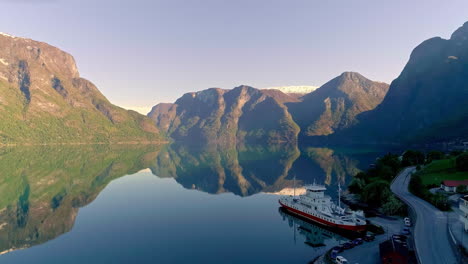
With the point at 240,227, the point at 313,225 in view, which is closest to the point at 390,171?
the point at 313,225

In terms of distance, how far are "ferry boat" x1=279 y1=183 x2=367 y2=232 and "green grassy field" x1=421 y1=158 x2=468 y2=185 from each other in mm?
47152

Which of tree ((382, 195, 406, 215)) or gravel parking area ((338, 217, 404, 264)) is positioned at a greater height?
tree ((382, 195, 406, 215))

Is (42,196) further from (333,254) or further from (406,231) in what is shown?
(406,231)

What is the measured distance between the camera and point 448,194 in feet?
302

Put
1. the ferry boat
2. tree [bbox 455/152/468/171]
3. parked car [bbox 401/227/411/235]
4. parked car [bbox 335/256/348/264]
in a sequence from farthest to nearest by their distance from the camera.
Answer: tree [bbox 455/152/468/171] → the ferry boat → parked car [bbox 401/227/411/235] → parked car [bbox 335/256/348/264]

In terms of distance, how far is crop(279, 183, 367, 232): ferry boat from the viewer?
74.2 meters

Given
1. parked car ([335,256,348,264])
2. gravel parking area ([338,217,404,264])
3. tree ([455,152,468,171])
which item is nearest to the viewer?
parked car ([335,256,348,264])

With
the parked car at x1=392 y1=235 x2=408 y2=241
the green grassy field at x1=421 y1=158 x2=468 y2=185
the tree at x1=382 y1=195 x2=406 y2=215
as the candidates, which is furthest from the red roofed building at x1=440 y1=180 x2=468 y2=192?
the parked car at x1=392 y1=235 x2=408 y2=241

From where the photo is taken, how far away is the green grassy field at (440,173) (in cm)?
10881

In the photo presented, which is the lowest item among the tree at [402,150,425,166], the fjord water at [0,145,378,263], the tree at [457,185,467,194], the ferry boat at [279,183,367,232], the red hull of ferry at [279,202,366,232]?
the fjord water at [0,145,378,263]

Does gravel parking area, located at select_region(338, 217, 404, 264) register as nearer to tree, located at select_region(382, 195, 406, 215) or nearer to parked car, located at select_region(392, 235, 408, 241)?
parked car, located at select_region(392, 235, 408, 241)

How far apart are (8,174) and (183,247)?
141 meters

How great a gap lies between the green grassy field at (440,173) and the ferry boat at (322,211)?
155 ft

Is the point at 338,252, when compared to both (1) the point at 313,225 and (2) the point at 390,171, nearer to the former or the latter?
(1) the point at 313,225
